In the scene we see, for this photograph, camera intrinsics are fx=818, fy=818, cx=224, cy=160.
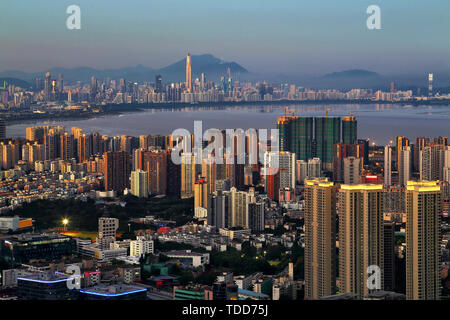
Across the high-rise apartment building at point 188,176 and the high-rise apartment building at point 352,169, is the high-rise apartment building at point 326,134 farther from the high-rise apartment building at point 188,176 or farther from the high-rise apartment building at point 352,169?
the high-rise apartment building at point 188,176

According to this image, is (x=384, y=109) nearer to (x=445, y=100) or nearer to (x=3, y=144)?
(x=445, y=100)

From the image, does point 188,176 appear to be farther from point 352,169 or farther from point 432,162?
point 432,162

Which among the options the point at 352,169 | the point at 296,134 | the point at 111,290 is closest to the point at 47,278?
the point at 111,290

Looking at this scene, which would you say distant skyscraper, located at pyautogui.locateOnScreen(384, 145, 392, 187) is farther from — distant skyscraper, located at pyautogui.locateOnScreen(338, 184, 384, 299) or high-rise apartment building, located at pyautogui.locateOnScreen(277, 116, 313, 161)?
distant skyscraper, located at pyautogui.locateOnScreen(338, 184, 384, 299)

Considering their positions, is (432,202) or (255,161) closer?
(432,202)
